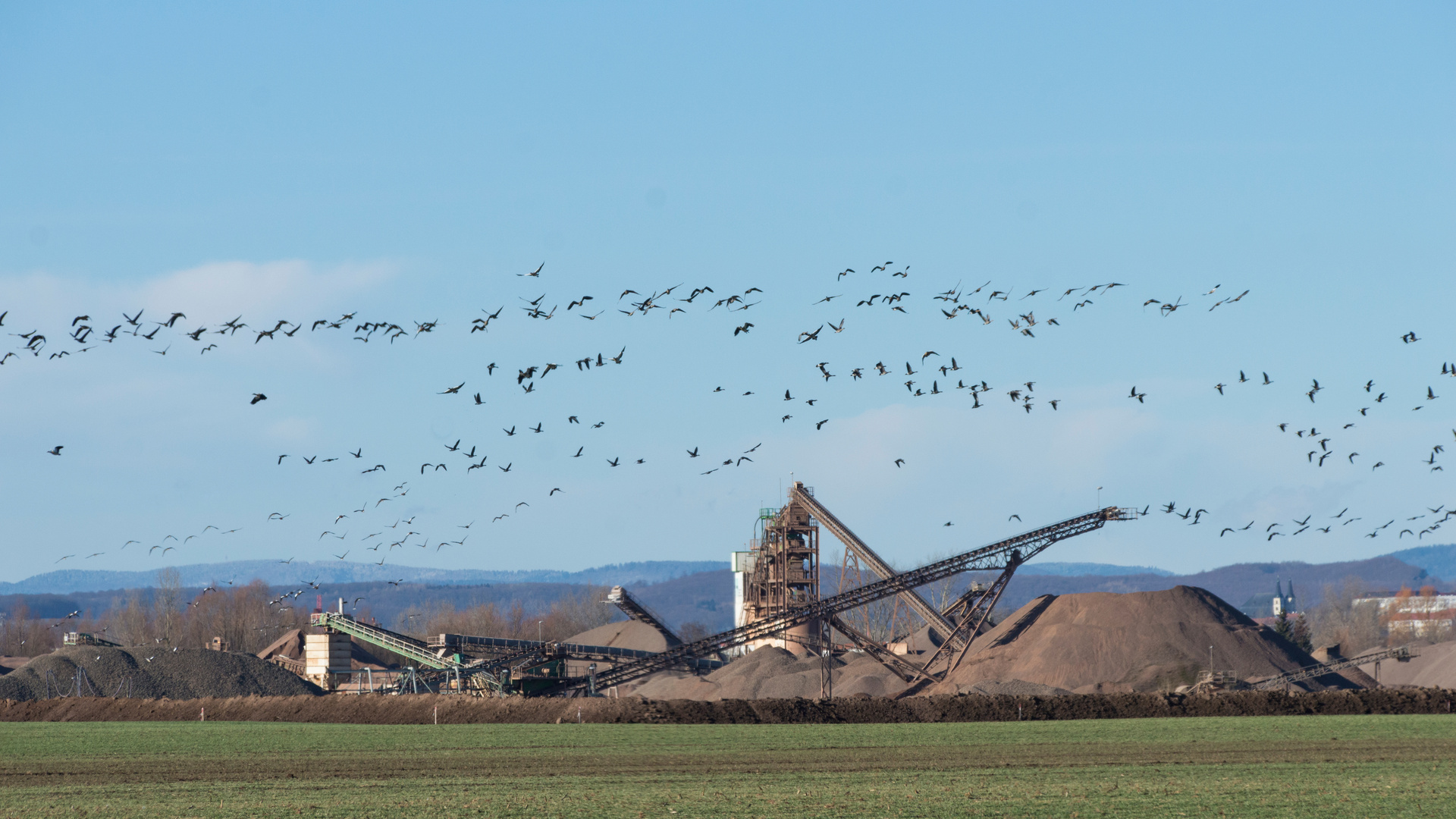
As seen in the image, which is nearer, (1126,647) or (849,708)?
(849,708)

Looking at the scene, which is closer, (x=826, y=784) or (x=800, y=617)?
(x=826, y=784)

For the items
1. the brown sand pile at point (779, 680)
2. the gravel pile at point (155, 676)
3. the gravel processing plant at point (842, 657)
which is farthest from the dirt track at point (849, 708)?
the gravel pile at point (155, 676)

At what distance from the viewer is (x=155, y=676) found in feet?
320

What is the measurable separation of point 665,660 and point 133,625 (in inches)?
5006

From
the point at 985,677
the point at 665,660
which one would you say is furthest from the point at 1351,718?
the point at 665,660

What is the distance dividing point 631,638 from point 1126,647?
213ft

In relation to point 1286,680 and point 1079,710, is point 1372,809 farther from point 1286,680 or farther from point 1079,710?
point 1286,680

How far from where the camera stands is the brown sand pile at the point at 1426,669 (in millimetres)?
103438

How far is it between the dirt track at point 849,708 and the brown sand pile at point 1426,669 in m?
39.7

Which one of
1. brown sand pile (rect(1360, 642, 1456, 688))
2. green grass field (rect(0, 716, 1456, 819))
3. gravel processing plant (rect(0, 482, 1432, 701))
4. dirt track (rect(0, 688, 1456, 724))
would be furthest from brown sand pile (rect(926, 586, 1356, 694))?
green grass field (rect(0, 716, 1456, 819))

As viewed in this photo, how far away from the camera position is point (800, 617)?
290ft

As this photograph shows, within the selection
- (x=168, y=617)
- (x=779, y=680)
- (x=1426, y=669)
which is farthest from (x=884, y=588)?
(x=168, y=617)

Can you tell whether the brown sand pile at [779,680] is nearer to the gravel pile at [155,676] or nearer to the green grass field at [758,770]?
the gravel pile at [155,676]

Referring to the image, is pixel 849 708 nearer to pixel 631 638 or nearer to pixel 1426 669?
pixel 1426 669
